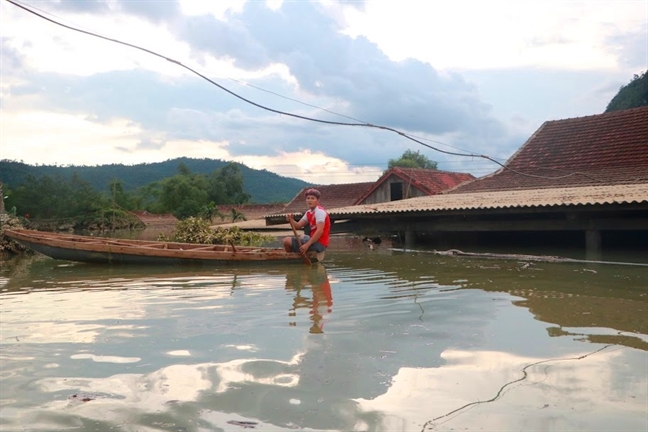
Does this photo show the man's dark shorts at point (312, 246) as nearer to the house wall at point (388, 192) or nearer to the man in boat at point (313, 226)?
the man in boat at point (313, 226)

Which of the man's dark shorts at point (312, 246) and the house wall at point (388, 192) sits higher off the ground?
the house wall at point (388, 192)

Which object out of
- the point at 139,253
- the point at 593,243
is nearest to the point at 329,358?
the point at 139,253

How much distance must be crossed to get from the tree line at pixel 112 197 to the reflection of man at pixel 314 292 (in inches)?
1032

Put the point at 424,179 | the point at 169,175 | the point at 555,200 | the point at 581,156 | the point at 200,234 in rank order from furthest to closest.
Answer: the point at 169,175 < the point at 424,179 < the point at 581,156 < the point at 200,234 < the point at 555,200

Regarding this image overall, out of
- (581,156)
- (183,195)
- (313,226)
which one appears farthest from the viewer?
(183,195)

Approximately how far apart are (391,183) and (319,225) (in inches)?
712

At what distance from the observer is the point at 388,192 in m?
27.8

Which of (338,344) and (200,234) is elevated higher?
(200,234)

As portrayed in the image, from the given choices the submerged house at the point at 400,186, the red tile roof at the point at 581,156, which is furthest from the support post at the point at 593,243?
the submerged house at the point at 400,186

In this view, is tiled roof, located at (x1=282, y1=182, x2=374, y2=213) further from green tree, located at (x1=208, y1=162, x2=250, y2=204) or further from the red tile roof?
green tree, located at (x1=208, y1=162, x2=250, y2=204)

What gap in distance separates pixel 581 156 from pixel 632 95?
24606mm

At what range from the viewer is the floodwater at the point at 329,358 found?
3.09 m

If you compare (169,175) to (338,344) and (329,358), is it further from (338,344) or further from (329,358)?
(329,358)

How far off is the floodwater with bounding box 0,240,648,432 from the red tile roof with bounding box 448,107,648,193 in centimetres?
852
